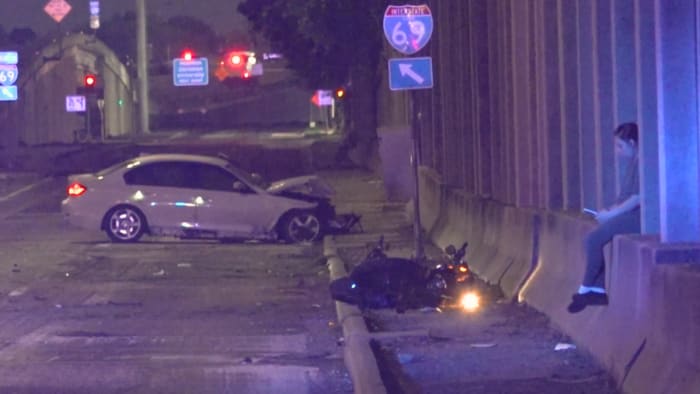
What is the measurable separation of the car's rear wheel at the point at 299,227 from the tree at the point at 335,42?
12804 mm

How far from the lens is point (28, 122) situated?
7306 cm

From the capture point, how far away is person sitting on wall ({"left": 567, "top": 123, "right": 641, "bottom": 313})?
9602 millimetres

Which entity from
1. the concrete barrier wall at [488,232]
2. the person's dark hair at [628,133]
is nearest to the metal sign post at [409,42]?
the concrete barrier wall at [488,232]

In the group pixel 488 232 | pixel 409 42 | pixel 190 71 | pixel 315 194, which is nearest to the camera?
pixel 488 232

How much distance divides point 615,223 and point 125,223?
45.8 ft

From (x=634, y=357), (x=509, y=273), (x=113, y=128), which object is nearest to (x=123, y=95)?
(x=113, y=128)

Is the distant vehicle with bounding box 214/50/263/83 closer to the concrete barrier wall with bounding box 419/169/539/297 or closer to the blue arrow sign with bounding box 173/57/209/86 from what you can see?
the blue arrow sign with bounding box 173/57/209/86

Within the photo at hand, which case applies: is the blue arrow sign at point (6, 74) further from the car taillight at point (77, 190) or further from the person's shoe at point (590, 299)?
the person's shoe at point (590, 299)

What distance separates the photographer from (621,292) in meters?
9.30

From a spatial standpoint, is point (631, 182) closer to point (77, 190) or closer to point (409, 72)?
point (409, 72)

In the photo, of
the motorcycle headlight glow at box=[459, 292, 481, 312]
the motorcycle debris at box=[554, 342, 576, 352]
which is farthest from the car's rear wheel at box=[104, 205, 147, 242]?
the motorcycle debris at box=[554, 342, 576, 352]

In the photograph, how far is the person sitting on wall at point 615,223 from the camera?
31.5 ft

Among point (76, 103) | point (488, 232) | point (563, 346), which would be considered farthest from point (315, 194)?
point (76, 103)

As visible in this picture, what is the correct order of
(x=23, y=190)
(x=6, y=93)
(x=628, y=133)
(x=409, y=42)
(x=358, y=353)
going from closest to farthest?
(x=628, y=133)
(x=358, y=353)
(x=409, y=42)
(x=23, y=190)
(x=6, y=93)
